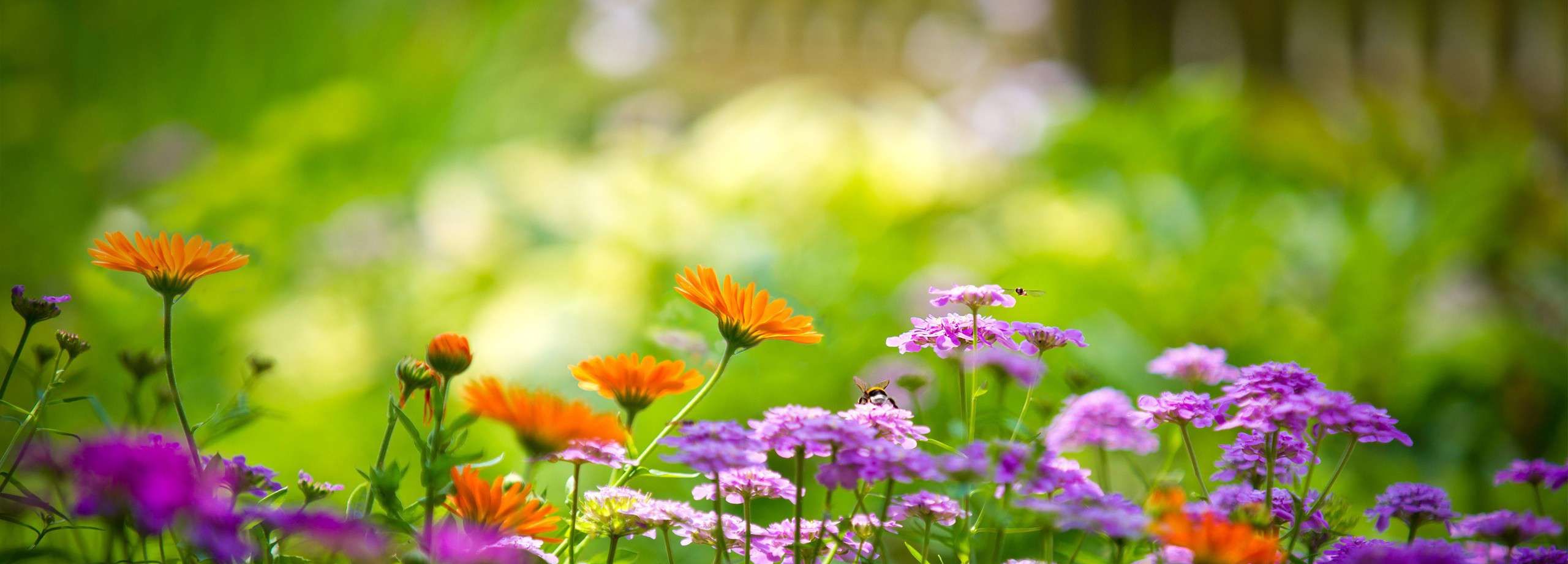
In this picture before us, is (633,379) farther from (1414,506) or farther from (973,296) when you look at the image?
(1414,506)

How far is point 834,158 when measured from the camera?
161cm

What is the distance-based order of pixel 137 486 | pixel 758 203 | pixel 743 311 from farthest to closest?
pixel 758 203 < pixel 743 311 < pixel 137 486

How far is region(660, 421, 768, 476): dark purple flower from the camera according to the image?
246mm

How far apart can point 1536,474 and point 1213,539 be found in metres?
0.19

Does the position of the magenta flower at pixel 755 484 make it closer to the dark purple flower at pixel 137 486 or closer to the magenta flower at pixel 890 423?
Answer: the magenta flower at pixel 890 423

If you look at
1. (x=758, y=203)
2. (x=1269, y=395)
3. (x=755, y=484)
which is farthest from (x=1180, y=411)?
(x=758, y=203)

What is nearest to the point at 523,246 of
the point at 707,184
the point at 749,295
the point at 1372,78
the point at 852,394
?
the point at 707,184

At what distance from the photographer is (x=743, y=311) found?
0.30 metres

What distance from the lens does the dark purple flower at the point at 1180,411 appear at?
0.30 m

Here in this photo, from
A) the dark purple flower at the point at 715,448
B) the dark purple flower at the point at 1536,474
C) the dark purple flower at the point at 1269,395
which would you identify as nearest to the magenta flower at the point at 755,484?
the dark purple flower at the point at 715,448

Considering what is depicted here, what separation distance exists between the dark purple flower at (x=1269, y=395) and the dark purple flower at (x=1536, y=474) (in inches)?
4.1

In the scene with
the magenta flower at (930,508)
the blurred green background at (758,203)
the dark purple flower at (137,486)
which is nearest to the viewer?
the dark purple flower at (137,486)

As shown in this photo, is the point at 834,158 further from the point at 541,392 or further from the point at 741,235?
the point at 541,392

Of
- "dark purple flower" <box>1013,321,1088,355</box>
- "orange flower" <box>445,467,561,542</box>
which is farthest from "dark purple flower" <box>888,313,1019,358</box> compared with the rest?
"orange flower" <box>445,467,561,542</box>
